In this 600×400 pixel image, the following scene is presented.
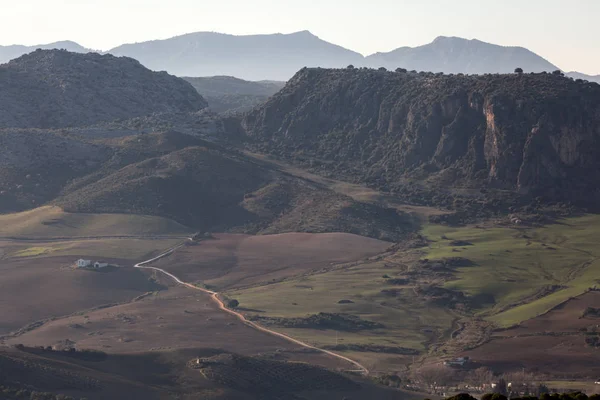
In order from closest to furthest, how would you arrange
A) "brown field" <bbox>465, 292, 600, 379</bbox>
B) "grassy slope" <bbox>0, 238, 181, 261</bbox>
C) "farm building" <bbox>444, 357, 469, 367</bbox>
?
"brown field" <bbox>465, 292, 600, 379</bbox>
"farm building" <bbox>444, 357, 469, 367</bbox>
"grassy slope" <bbox>0, 238, 181, 261</bbox>

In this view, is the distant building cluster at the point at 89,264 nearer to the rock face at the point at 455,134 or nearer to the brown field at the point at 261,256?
the brown field at the point at 261,256

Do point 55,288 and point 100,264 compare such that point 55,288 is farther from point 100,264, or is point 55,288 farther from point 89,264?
point 100,264

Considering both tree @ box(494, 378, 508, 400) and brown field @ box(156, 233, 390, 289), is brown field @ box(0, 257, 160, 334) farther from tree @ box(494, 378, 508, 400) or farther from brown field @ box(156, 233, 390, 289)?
tree @ box(494, 378, 508, 400)

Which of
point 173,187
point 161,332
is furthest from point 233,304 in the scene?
point 173,187

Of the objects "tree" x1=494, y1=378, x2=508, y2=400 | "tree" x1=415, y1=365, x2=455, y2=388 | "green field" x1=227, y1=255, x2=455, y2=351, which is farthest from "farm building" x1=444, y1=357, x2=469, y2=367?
"tree" x1=494, y1=378, x2=508, y2=400

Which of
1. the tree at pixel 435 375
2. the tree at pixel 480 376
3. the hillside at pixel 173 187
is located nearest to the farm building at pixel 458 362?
the tree at pixel 435 375

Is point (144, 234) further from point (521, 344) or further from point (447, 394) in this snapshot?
point (447, 394)

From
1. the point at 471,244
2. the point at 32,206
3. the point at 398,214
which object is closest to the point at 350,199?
the point at 398,214
